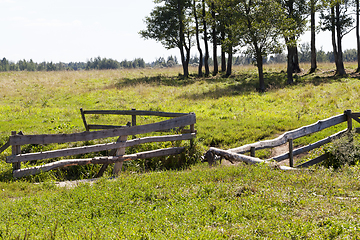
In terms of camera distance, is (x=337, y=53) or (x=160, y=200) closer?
(x=160, y=200)

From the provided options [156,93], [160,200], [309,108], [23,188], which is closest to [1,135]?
[23,188]

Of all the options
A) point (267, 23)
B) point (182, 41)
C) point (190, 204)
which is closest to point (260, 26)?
point (267, 23)

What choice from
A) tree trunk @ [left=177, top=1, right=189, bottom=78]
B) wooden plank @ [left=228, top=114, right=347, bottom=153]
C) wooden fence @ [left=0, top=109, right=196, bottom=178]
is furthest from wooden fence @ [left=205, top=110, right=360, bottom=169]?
tree trunk @ [left=177, top=1, right=189, bottom=78]

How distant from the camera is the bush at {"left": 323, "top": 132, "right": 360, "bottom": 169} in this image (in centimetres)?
852

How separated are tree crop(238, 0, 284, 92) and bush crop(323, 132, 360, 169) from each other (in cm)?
1946

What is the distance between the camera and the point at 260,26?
27.5 meters

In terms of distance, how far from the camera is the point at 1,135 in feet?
43.5

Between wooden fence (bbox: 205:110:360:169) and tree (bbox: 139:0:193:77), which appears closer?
wooden fence (bbox: 205:110:360:169)

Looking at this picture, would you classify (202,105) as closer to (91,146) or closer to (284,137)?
(284,137)

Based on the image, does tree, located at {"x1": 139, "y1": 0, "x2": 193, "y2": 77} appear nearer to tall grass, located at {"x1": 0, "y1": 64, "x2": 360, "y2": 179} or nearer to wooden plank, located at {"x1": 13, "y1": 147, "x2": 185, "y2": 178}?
tall grass, located at {"x1": 0, "y1": 64, "x2": 360, "y2": 179}

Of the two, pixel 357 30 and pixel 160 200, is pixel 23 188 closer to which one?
pixel 160 200

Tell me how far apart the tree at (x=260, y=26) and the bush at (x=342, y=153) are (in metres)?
19.5

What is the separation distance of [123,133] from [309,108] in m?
13.7

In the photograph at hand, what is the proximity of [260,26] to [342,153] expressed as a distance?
2157cm
